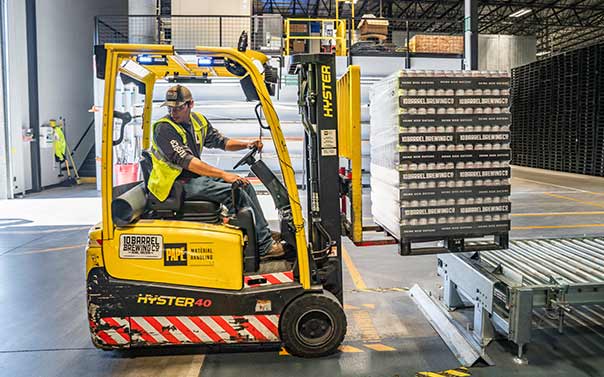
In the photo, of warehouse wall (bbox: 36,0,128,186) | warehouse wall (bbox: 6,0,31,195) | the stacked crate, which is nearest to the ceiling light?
the stacked crate

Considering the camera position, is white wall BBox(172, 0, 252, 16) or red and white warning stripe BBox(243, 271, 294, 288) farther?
white wall BBox(172, 0, 252, 16)

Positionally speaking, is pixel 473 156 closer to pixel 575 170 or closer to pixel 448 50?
pixel 448 50

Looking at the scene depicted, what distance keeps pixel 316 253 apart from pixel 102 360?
74.1 inches

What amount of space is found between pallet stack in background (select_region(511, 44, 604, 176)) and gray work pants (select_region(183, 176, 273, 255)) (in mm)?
19415

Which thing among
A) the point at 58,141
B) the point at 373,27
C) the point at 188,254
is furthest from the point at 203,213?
the point at 58,141

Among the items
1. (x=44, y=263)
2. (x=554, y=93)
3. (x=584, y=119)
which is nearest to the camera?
(x=44, y=263)

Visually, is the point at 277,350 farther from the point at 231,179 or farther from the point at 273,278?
the point at 231,179

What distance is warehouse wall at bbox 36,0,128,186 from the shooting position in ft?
53.4

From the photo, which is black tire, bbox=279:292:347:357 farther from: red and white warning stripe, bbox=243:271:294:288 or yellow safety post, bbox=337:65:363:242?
yellow safety post, bbox=337:65:363:242

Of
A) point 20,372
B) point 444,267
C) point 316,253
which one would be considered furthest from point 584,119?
point 20,372

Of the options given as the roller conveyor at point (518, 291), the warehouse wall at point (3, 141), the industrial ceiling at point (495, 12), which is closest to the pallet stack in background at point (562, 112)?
the industrial ceiling at point (495, 12)

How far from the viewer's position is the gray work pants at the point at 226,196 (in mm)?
3740

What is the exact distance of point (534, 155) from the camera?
2492 centimetres

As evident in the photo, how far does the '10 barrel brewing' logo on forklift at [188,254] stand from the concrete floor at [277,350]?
82 centimetres
